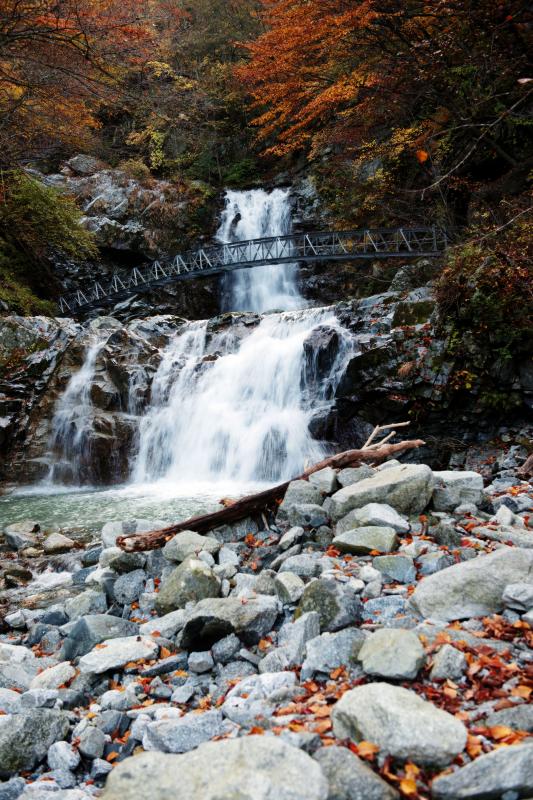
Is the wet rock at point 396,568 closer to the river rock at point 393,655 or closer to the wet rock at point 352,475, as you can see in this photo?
the river rock at point 393,655

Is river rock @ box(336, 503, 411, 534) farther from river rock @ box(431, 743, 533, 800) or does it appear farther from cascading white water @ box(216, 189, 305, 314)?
cascading white water @ box(216, 189, 305, 314)

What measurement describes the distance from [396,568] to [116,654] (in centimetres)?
183

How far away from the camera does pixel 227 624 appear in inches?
113

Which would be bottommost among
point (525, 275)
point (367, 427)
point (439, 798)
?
point (439, 798)

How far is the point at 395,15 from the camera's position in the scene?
29.8ft

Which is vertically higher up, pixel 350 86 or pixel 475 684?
pixel 350 86

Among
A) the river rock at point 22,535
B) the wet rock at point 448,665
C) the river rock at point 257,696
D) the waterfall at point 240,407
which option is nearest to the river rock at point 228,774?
the river rock at point 257,696

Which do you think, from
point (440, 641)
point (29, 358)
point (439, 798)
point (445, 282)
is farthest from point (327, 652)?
point (29, 358)

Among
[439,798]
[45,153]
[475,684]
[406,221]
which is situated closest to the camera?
[439,798]

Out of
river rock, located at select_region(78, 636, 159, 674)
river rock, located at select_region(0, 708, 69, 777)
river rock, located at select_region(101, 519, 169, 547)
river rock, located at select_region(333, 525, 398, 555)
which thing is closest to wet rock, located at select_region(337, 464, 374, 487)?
river rock, located at select_region(333, 525, 398, 555)

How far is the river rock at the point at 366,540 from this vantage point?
136 inches

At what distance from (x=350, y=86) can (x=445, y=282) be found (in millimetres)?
6949

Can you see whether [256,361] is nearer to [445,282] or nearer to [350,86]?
[445,282]

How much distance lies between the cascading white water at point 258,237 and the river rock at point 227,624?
599 inches
